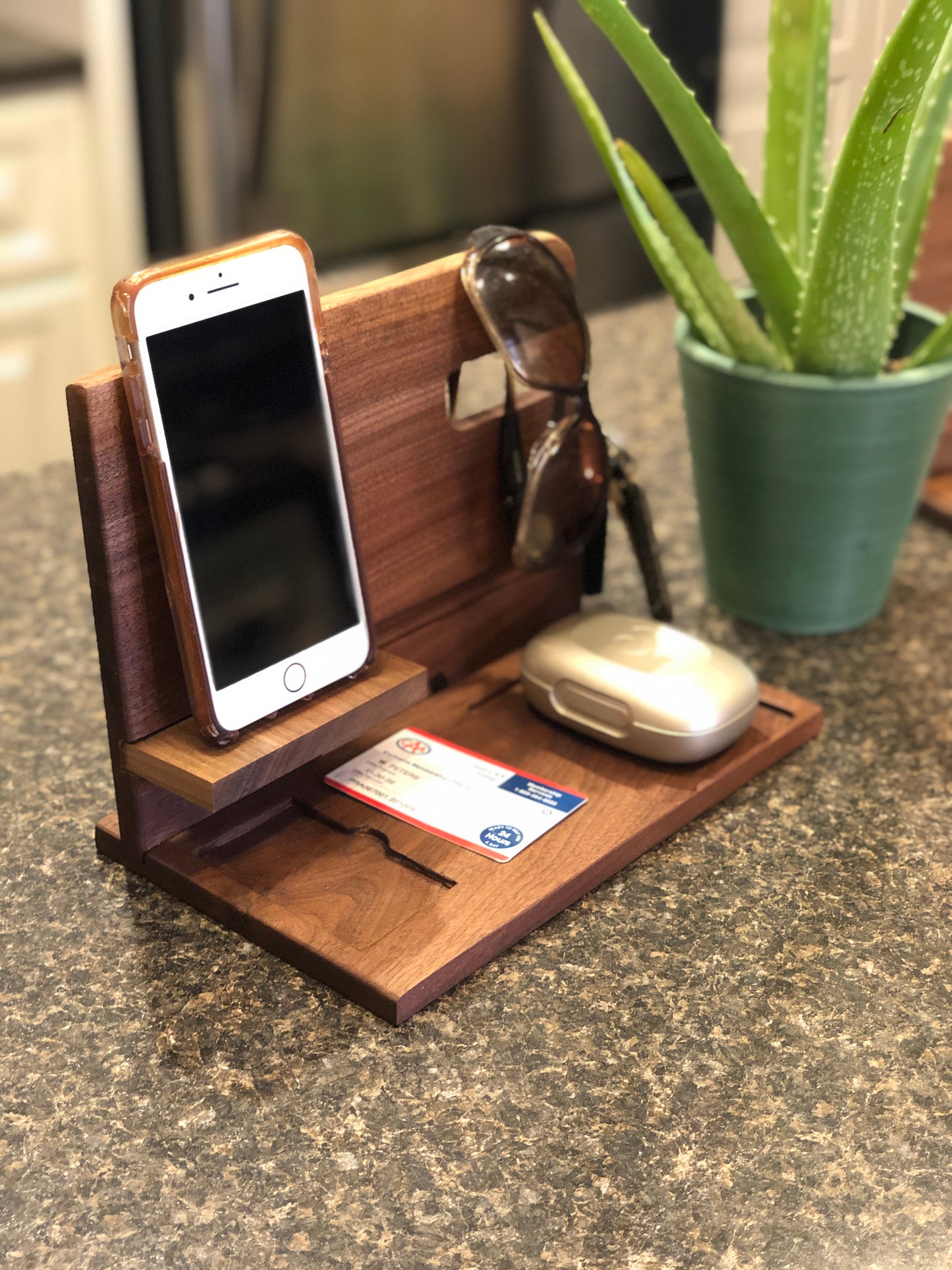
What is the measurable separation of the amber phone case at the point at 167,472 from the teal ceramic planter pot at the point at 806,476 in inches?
11.0

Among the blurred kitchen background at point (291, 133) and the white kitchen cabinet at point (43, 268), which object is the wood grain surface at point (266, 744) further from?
the white kitchen cabinet at point (43, 268)

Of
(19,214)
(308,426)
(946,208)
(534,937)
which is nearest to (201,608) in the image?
(308,426)

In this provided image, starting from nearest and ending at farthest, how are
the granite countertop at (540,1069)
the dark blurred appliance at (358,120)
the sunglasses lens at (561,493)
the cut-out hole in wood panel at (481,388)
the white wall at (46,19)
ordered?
the granite countertop at (540,1069) → the sunglasses lens at (561,493) → the cut-out hole in wood panel at (481,388) → the dark blurred appliance at (358,120) → the white wall at (46,19)

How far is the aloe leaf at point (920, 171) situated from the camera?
2.50ft

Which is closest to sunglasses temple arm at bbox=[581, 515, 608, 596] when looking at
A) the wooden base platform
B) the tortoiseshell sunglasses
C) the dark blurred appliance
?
the tortoiseshell sunglasses

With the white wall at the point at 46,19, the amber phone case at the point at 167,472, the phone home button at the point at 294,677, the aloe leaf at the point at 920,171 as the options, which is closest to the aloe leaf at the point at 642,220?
the aloe leaf at the point at 920,171

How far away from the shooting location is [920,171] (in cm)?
79

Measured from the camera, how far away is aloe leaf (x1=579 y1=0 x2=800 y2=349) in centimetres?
67

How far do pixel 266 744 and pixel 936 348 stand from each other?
1.47 ft

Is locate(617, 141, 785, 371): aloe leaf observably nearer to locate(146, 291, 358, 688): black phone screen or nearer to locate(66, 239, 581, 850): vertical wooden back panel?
locate(66, 239, 581, 850): vertical wooden back panel

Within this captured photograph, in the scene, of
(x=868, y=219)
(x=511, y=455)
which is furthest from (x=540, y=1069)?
(x=868, y=219)

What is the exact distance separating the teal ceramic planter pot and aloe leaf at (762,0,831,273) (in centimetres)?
9

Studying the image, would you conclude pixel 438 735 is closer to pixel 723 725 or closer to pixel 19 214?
pixel 723 725

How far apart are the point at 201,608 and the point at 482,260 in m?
0.24
